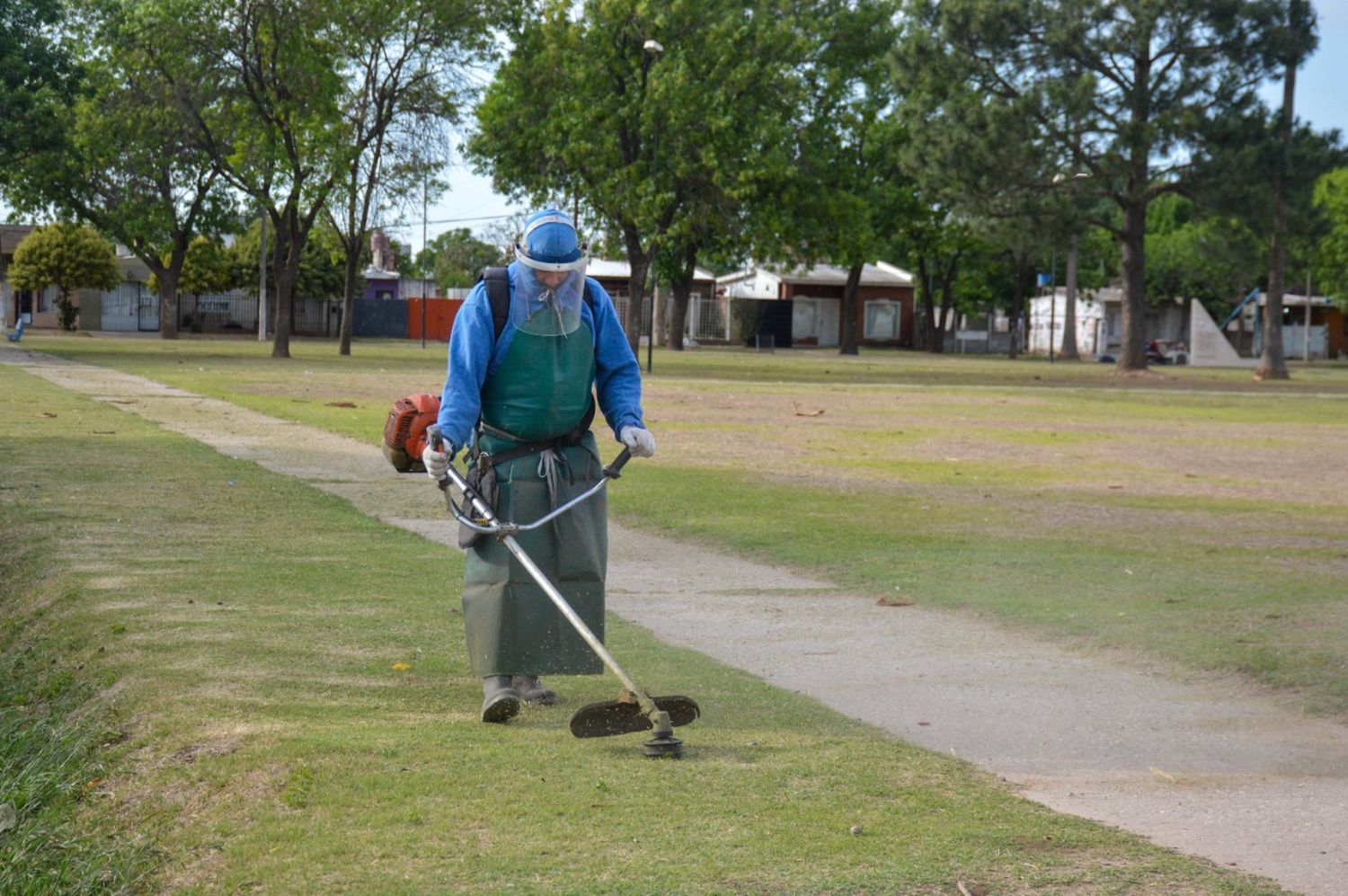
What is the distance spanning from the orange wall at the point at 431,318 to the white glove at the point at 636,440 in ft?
226

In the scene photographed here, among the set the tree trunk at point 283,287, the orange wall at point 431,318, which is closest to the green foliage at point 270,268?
the orange wall at point 431,318

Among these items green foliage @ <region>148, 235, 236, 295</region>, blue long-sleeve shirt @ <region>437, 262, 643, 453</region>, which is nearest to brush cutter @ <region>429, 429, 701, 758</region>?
blue long-sleeve shirt @ <region>437, 262, 643, 453</region>

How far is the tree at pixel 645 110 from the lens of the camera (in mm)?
40281

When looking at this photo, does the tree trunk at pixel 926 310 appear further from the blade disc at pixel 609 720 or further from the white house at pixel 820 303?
the blade disc at pixel 609 720

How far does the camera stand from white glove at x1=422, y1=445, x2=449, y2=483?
19.1 feet

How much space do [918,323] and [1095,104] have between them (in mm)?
39297

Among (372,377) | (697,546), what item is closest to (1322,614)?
(697,546)

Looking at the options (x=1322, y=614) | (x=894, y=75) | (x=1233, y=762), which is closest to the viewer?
(x=1233, y=762)

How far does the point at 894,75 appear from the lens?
145 ft

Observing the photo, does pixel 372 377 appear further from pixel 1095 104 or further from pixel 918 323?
pixel 918 323

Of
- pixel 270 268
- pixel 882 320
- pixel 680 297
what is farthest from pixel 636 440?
pixel 882 320

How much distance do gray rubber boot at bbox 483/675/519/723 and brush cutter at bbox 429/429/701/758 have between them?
0.32m

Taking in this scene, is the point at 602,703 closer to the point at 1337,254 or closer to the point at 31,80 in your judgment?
the point at 31,80

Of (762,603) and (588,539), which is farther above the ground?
(588,539)
